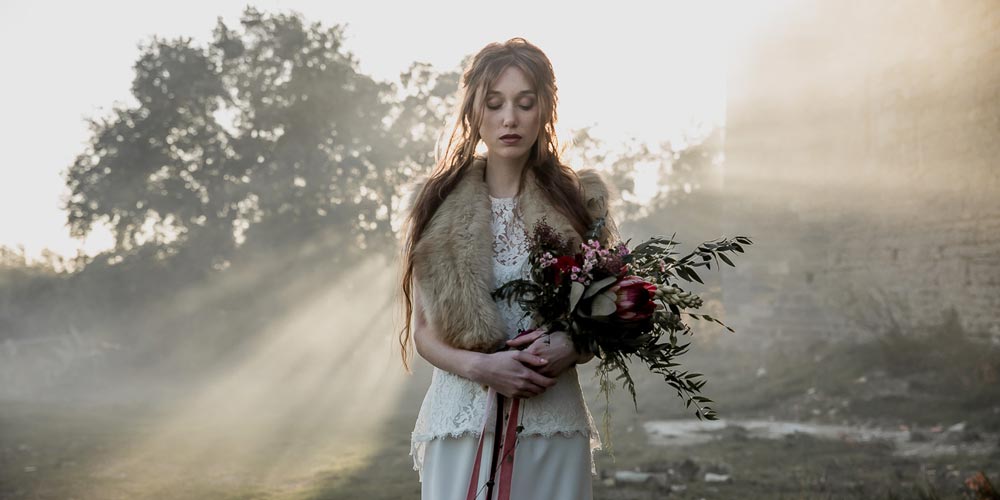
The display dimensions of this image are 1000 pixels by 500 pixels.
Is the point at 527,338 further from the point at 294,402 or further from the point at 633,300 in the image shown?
the point at 294,402

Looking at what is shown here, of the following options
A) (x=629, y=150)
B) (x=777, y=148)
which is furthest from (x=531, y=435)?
(x=629, y=150)

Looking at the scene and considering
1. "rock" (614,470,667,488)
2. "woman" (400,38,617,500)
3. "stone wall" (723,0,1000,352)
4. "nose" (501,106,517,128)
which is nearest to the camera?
"woman" (400,38,617,500)

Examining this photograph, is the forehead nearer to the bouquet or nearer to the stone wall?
the bouquet

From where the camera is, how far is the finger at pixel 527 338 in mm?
2877

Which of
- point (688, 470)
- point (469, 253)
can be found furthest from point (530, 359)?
point (688, 470)

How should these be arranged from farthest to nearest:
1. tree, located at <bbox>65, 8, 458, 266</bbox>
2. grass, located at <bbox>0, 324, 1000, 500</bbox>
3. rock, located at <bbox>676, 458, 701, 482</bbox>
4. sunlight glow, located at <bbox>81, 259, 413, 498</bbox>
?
tree, located at <bbox>65, 8, 458, 266</bbox>, sunlight glow, located at <bbox>81, 259, 413, 498</bbox>, rock, located at <bbox>676, 458, 701, 482</bbox>, grass, located at <bbox>0, 324, 1000, 500</bbox>

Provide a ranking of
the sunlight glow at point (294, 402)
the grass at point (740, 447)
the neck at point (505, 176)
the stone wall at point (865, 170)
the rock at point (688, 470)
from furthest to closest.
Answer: the stone wall at point (865, 170) → the sunlight glow at point (294, 402) → the rock at point (688, 470) → the grass at point (740, 447) → the neck at point (505, 176)

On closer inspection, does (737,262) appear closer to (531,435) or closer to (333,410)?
(333,410)

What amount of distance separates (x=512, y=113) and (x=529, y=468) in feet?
3.53

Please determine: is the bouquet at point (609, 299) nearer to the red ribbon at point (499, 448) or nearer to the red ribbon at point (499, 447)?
the red ribbon at point (499, 447)

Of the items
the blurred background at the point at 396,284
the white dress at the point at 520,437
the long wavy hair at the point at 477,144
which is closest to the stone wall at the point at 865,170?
the blurred background at the point at 396,284

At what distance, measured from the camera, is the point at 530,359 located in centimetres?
281

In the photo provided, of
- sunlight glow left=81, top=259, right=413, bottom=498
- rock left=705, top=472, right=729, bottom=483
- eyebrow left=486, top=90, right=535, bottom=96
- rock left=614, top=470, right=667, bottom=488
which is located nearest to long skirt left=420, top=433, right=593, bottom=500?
sunlight glow left=81, top=259, right=413, bottom=498

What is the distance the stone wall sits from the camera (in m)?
11.0
